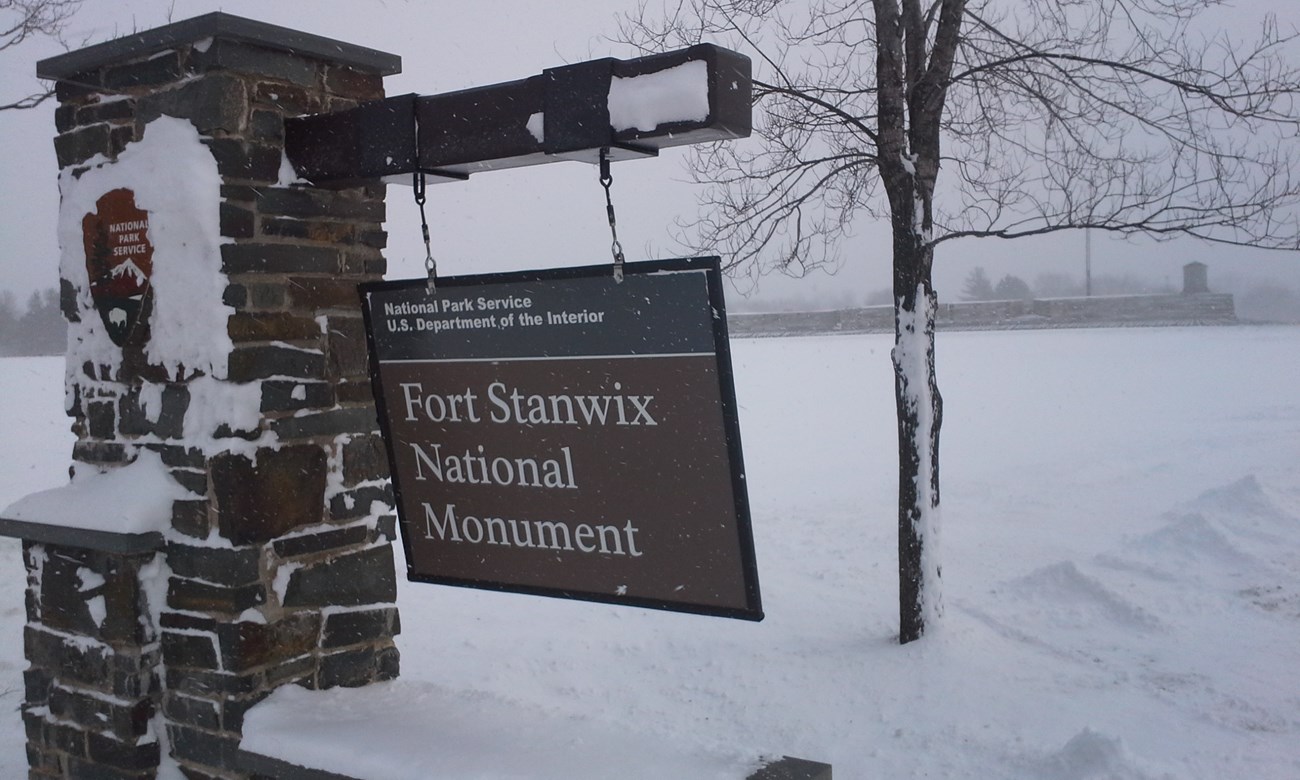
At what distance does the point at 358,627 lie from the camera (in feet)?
10.8

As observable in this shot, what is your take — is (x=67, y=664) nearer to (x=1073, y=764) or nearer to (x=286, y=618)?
(x=286, y=618)

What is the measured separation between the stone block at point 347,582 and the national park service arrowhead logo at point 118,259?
0.94m

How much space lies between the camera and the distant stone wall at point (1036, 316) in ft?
98.1

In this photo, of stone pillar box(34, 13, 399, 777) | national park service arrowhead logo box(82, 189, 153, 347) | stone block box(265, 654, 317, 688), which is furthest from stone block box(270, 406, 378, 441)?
stone block box(265, 654, 317, 688)

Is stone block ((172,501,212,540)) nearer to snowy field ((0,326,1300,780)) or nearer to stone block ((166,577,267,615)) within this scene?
stone block ((166,577,267,615))

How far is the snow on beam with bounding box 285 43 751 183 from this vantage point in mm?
2420

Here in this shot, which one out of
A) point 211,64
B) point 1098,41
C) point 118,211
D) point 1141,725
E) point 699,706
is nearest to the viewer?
point 211,64

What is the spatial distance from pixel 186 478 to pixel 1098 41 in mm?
6606

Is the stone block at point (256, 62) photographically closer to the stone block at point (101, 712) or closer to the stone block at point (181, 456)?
the stone block at point (181, 456)

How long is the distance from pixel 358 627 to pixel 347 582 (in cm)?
16

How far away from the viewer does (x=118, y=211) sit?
315 centimetres

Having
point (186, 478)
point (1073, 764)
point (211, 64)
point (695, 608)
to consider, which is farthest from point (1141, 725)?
point (211, 64)

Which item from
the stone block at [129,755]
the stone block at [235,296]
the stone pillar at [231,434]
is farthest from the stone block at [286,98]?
the stone block at [129,755]

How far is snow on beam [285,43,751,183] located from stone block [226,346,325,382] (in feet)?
1.77
